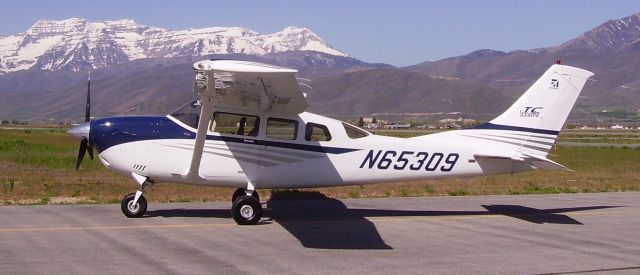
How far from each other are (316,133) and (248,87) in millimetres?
2103

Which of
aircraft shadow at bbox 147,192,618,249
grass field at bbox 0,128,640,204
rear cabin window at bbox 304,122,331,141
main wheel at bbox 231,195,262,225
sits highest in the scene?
rear cabin window at bbox 304,122,331,141

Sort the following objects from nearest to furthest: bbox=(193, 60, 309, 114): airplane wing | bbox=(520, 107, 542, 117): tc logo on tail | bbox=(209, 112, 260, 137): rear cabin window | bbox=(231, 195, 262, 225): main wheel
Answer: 1. bbox=(193, 60, 309, 114): airplane wing
2. bbox=(231, 195, 262, 225): main wheel
3. bbox=(209, 112, 260, 137): rear cabin window
4. bbox=(520, 107, 542, 117): tc logo on tail

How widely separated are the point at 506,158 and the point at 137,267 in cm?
689

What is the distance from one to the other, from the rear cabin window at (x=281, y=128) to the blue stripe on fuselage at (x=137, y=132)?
131 millimetres

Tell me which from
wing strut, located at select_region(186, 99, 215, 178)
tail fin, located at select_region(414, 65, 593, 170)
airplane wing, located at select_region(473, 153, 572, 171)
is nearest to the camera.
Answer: wing strut, located at select_region(186, 99, 215, 178)

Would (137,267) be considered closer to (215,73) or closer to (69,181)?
(215,73)

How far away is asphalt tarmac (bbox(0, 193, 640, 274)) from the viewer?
31.4ft

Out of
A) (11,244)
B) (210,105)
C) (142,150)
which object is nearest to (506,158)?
(210,105)

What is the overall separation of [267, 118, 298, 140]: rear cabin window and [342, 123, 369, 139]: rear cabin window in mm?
967

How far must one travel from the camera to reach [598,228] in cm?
1297

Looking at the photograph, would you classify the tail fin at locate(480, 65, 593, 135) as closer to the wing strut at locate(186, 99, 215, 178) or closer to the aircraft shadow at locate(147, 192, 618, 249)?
the aircraft shadow at locate(147, 192, 618, 249)

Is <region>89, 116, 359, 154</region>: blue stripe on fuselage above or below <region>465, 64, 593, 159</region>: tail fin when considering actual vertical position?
below

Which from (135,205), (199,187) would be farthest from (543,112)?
(199,187)

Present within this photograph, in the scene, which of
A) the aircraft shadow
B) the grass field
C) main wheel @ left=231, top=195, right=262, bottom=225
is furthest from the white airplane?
the grass field
